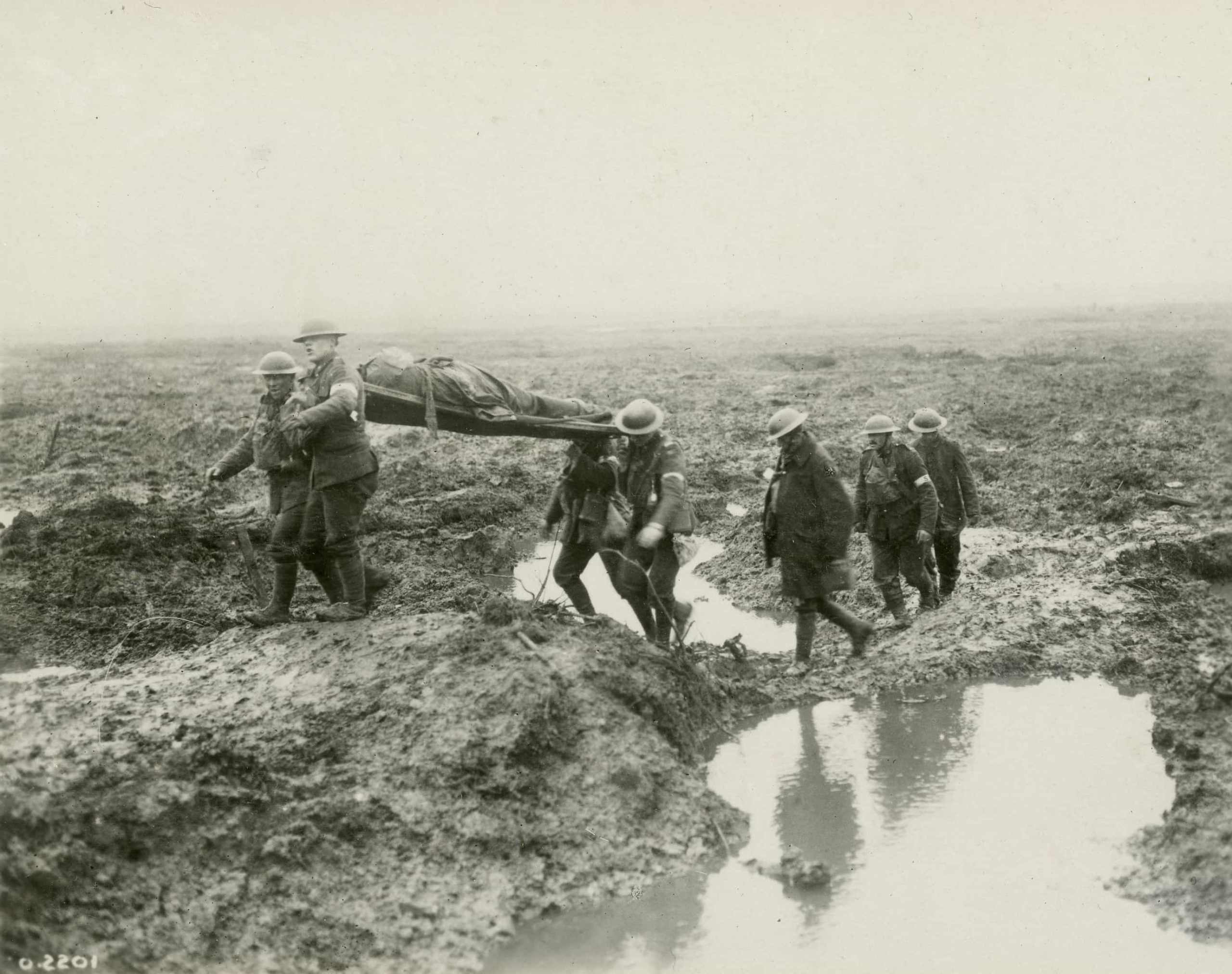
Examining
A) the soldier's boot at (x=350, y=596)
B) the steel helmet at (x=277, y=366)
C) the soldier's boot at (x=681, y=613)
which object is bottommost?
the soldier's boot at (x=681, y=613)

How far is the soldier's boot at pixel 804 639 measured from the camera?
6480 millimetres

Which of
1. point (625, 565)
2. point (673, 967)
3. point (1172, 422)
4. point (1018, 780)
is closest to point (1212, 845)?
point (1018, 780)

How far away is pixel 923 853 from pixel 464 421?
337 centimetres

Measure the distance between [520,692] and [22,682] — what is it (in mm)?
3275

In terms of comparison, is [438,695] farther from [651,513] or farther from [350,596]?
[651,513]

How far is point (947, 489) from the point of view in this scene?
7.54 m

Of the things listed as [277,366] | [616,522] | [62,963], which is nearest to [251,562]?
[277,366]

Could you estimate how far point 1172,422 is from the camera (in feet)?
45.1

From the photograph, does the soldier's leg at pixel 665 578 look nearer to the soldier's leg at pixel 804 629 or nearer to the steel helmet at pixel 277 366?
the soldier's leg at pixel 804 629

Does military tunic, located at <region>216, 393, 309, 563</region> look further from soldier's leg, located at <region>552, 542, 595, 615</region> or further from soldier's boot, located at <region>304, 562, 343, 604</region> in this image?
soldier's leg, located at <region>552, 542, 595, 615</region>

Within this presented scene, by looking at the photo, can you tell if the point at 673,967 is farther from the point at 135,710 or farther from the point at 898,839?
the point at 135,710

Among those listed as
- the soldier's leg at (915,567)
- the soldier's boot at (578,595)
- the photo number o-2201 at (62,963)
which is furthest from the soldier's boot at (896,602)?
the photo number o-2201 at (62,963)

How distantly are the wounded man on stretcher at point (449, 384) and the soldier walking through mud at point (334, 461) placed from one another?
0.16m

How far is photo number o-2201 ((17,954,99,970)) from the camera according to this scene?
3.21 meters
